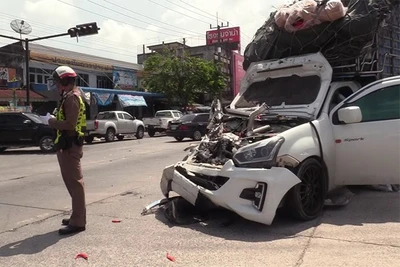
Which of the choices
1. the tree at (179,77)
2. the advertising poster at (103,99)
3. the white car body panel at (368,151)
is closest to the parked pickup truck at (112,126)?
the advertising poster at (103,99)

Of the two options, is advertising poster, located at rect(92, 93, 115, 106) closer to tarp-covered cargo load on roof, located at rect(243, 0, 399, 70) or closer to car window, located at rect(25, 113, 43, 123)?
car window, located at rect(25, 113, 43, 123)

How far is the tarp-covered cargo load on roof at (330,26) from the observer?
6336mm

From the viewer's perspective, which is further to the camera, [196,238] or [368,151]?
[368,151]

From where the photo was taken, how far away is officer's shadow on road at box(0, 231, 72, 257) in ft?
14.9

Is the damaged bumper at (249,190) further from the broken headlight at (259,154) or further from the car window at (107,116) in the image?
the car window at (107,116)

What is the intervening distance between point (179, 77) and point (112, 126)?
14816mm

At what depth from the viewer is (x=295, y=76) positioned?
256 inches

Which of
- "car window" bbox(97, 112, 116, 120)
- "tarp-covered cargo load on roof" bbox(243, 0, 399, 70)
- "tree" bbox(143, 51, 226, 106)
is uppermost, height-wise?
"tree" bbox(143, 51, 226, 106)

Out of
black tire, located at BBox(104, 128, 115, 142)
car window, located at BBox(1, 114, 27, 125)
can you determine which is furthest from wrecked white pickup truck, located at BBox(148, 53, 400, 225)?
black tire, located at BBox(104, 128, 115, 142)

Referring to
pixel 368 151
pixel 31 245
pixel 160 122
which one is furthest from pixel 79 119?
pixel 160 122

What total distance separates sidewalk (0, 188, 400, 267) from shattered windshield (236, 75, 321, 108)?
1629mm

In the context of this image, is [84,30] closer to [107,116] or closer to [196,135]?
[107,116]

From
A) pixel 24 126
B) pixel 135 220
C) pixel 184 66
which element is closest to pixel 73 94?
pixel 135 220

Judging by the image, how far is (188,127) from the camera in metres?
22.0
